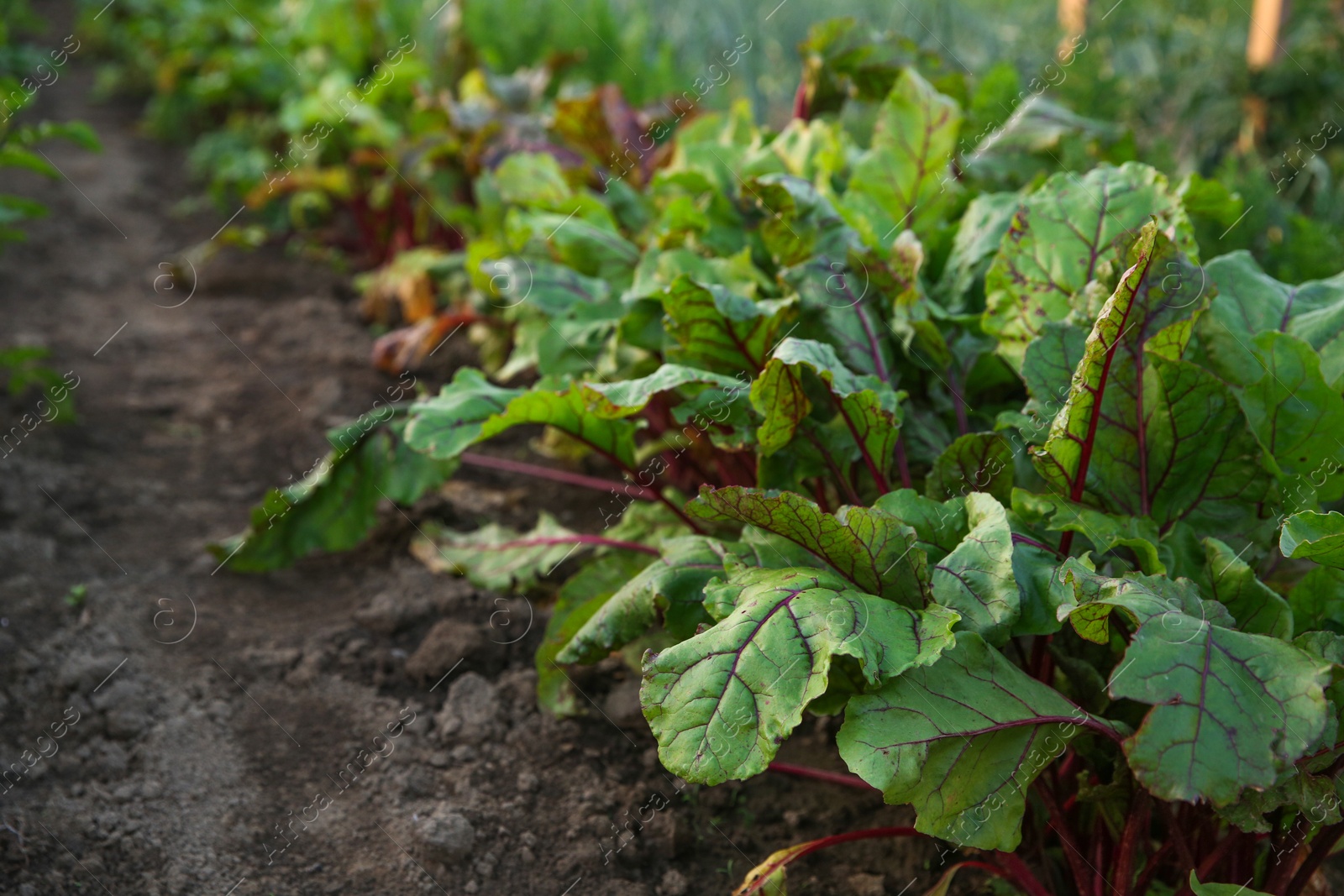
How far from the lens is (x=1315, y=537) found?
1.41 metres

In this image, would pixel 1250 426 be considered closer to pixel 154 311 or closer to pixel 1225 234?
pixel 1225 234

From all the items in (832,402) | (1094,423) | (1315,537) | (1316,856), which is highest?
(832,402)

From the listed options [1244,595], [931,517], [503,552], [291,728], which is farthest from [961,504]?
[291,728]

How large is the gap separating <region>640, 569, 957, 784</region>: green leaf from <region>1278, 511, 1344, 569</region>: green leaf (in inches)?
17.5

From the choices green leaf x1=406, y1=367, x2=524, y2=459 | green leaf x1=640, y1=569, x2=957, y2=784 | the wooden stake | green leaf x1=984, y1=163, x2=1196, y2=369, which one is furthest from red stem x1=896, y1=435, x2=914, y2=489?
the wooden stake

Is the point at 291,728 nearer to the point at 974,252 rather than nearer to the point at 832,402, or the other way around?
the point at 832,402

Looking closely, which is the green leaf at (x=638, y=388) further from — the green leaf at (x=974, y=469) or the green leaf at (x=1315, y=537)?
the green leaf at (x=1315, y=537)

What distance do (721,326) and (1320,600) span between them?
1.06 m

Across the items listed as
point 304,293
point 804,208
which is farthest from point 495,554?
point 304,293

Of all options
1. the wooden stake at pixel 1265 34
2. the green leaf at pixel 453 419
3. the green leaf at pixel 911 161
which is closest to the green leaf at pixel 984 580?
the green leaf at pixel 453 419

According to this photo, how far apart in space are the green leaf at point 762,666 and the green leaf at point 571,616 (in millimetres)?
502

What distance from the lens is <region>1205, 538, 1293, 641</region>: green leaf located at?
1.47 meters

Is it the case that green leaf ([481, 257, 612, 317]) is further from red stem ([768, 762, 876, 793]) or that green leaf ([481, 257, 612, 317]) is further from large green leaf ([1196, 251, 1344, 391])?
large green leaf ([1196, 251, 1344, 391])

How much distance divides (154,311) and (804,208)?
293 centimetres
